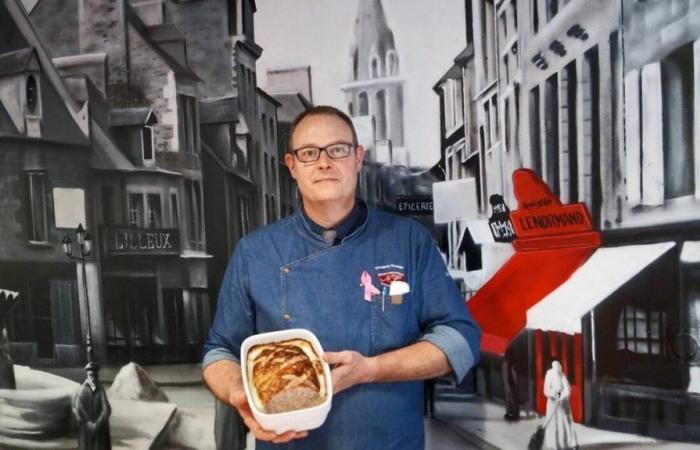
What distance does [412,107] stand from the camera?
1.98 m

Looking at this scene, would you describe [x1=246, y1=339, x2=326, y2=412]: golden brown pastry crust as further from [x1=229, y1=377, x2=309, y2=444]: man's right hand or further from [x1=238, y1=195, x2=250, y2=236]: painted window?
[x1=238, y1=195, x2=250, y2=236]: painted window

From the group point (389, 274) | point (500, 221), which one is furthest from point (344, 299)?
point (500, 221)

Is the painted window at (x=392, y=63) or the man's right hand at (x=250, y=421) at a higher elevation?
the painted window at (x=392, y=63)

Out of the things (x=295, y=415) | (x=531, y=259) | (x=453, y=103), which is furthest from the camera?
(x=453, y=103)

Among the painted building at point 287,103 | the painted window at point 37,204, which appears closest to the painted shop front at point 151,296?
the painted window at point 37,204

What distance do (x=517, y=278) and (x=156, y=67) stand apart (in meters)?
1.50

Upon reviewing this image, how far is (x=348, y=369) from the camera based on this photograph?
53.9 inches

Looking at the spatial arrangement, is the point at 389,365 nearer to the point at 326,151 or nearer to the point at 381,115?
Result: the point at 326,151

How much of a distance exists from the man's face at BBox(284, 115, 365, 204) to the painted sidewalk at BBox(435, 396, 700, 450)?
88cm

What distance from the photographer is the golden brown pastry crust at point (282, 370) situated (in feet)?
4.47

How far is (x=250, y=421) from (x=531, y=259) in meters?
1.05

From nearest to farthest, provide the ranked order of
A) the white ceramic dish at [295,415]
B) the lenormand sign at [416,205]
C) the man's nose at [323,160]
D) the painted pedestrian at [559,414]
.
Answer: the white ceramic dish at [295,415] < the man's nose at [323,160] < the painted pedestrian at [559,414] < the lenormand sign at [416,205]

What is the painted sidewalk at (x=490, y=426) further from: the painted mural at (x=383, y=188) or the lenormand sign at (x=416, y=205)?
the lenormand sign at (x=416, y=205)

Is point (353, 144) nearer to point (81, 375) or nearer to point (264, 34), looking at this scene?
point (264, 34)
